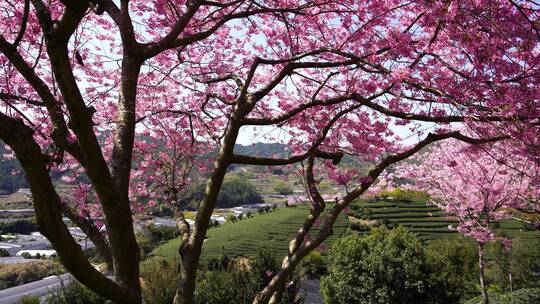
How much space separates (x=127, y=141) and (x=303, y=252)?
166 cm

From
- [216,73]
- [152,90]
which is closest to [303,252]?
[216,73]

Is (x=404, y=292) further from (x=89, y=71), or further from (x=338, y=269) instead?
(x=89, y=71)

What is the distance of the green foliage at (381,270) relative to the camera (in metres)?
14.9

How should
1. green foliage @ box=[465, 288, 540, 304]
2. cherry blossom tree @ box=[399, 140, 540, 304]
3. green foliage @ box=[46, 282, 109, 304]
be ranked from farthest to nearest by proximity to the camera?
green foliage @ box=[465, 288, 540, 304] < cherry blossom tree @ box=[399, 140, 540, 304] < green foliage @ box=[46, 282, 109, 304]

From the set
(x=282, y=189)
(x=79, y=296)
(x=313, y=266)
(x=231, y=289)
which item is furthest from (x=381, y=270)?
(x=282, y=189)

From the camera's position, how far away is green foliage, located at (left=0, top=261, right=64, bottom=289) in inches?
1881

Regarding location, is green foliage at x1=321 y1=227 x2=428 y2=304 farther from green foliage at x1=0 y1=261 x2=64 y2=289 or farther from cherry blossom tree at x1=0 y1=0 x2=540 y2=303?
green foliage at x1=0 y1=261 x2=64 y2=289

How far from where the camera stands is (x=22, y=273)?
163 ft

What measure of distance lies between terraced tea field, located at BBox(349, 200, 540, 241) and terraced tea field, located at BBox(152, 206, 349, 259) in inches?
150

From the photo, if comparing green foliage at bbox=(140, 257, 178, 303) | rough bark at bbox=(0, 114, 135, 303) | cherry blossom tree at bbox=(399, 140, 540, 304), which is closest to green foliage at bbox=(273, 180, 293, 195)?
cherry blossom tree at bbox=(399, 140, 540, 304)

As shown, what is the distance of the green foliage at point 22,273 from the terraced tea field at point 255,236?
17.0m

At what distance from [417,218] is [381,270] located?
34132 mm

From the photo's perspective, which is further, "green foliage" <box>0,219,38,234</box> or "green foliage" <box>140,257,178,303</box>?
"green foliage" <box>0,219,38,234</box>

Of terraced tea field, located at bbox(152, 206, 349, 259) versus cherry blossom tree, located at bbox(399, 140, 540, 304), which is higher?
cherry blossom tree, located at bbox(399, 140, 540, 304)
